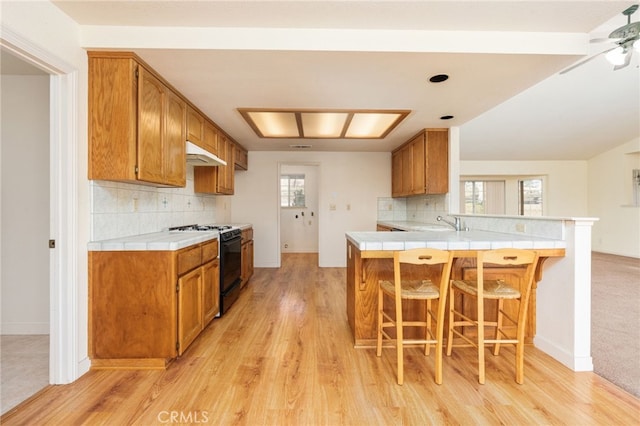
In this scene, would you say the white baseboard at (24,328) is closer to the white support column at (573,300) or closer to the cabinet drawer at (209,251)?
the cabinet drawer at (209,251)

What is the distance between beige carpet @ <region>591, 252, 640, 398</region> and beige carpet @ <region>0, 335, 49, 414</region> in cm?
374

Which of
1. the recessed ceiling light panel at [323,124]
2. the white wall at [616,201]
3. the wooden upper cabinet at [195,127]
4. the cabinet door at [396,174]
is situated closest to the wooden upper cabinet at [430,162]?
the cabinet door at [396,174]

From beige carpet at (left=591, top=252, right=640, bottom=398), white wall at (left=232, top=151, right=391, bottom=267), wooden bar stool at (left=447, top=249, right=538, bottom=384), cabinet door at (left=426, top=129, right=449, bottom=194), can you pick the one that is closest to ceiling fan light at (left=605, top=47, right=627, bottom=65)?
cabinet door at (left=426, top=129, right=449, bottom=194)

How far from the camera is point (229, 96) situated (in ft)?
9.09

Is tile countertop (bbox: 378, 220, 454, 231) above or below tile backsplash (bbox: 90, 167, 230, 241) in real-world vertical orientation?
below

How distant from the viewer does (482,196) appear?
8914 millimetres

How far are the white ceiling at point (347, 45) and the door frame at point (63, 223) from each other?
0.42 metres

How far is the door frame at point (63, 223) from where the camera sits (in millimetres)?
1851

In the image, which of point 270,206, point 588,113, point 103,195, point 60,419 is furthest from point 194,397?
point 588,113

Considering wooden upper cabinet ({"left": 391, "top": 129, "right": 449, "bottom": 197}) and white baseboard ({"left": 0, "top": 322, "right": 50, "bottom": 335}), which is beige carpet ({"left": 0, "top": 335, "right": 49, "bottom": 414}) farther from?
wooden upper cabinet ({"left": 391, "top": 129, "right": 449, "bottom": 197})

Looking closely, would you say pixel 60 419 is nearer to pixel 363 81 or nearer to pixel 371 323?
pixel 371 323

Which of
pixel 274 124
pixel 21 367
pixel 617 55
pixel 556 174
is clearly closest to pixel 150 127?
pixel 274 124

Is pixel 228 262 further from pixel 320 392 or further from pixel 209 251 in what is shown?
pixel 320 392

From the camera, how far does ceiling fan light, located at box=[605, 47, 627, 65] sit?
8.98ft
